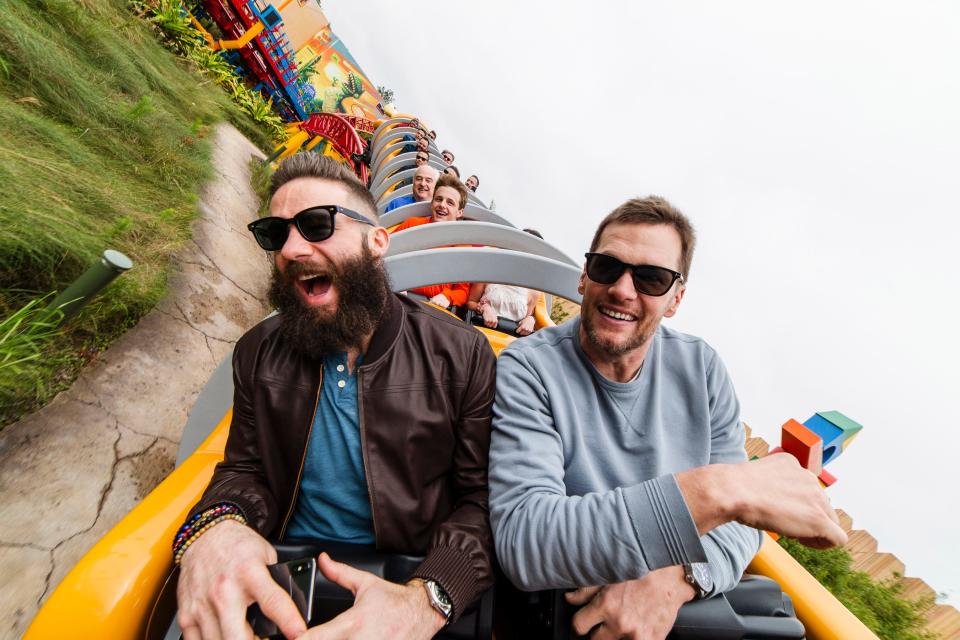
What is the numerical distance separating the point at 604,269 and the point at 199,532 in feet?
5.21

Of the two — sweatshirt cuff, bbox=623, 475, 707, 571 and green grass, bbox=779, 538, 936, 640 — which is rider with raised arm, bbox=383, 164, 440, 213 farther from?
green grass, bbox=779, 538, 936, 640

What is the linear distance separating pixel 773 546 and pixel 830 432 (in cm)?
76

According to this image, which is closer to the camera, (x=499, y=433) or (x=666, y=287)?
(x=499, y=433)

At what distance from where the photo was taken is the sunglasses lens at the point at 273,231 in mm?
1467

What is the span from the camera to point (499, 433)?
1.34m

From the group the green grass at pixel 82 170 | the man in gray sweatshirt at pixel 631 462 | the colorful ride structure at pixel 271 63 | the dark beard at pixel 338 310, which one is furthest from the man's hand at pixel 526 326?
the colorful ride structure at pixel 271 63

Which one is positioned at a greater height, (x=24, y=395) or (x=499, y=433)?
(x=499, y=433)

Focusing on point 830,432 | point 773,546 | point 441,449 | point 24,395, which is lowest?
point 24,395

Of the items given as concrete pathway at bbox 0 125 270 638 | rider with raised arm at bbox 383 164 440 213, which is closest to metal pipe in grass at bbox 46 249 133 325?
concrete pathway at bbox 0 125 270 638

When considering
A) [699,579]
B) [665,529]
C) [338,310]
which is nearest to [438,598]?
[665,529]

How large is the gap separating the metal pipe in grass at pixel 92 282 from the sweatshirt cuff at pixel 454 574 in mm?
1649

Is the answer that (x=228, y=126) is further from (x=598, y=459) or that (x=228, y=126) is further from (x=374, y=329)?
(x=598, y=459)

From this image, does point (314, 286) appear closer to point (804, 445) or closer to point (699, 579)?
point (699, 579)

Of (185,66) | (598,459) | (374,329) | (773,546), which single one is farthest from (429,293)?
(185,66)
